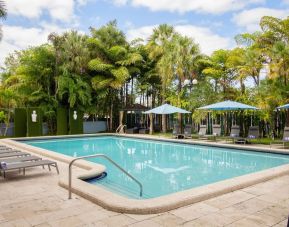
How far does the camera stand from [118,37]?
2317 centimetres

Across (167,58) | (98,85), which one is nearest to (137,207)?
(167,58)

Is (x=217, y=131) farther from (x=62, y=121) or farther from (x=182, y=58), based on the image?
(x=62, y=121)

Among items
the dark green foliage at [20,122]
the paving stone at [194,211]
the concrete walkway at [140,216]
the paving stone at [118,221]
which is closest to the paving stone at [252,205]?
the concrete walkway at [140,216]

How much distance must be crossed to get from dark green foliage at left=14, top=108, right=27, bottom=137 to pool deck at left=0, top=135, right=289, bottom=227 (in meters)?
13.9

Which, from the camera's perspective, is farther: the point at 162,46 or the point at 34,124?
the point at 162,46

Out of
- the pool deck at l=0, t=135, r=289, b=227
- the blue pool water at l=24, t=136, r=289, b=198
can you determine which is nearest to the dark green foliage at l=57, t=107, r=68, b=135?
the blue pool water at l=24, t=136, r=289, b=198

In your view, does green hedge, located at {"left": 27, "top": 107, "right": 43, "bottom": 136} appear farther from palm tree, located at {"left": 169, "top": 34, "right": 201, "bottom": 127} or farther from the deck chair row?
the deck chair row

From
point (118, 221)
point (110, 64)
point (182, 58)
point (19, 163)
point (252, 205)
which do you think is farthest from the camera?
point (110, 64)

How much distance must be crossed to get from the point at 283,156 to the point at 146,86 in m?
13.4

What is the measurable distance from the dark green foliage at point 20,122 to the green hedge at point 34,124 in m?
0.56

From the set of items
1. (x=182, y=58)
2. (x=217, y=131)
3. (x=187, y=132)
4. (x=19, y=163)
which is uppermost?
(x=182, y=58)

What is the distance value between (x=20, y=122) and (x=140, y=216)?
16636 millimetres

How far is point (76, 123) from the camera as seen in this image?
67.9 ft

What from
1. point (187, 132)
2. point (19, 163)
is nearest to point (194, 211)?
point (19, 163)
